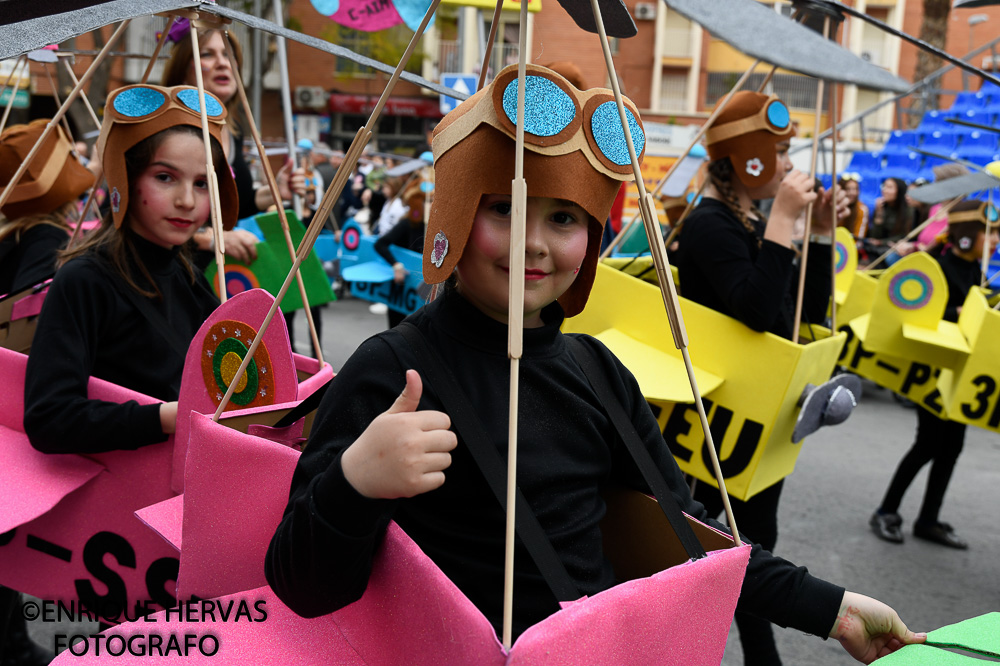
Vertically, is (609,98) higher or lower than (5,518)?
higher

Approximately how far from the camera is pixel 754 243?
9.95ft

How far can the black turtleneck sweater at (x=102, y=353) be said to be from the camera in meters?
2.04

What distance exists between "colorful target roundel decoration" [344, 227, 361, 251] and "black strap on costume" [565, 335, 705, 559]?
25.5 feet

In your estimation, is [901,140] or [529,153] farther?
[901,140]

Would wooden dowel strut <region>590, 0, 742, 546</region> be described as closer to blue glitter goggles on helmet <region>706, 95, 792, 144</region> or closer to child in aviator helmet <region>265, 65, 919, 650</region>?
child in aviator helmet <region>265, 65, 919, 650</region>

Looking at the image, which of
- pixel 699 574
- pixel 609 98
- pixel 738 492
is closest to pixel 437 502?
pixel 699 574

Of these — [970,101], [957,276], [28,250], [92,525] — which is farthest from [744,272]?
[970,101]

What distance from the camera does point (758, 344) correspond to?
2.86m

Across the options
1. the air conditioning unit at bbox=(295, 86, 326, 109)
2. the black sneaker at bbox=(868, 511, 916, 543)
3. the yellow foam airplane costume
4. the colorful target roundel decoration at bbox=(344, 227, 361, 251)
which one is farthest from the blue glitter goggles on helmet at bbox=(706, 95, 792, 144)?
the air conditioning unit at bbox=(295, 86, 326, 109)

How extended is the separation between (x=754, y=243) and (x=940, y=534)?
2.43 m

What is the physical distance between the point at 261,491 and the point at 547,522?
54 cm

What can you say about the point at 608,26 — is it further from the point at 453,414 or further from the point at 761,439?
the point at 761,439

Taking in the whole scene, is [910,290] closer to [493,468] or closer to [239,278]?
[239,278]

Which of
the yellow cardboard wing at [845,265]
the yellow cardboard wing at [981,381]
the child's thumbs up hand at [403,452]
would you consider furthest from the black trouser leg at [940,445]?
the child's thumbs up hand at [403,452]
